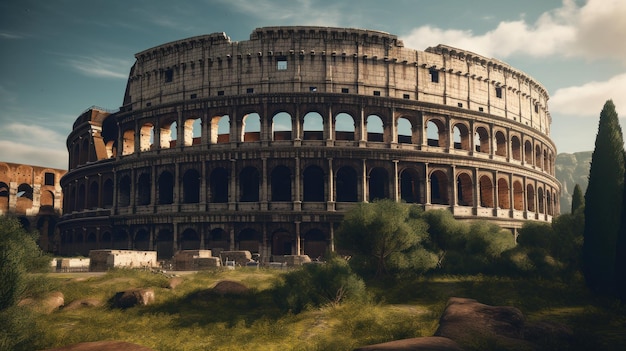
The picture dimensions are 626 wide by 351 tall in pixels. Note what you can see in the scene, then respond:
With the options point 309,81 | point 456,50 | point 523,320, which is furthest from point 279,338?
point 456,50

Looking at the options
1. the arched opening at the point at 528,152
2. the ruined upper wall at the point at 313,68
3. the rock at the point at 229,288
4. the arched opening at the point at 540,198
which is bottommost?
the rock at the point at 229,288

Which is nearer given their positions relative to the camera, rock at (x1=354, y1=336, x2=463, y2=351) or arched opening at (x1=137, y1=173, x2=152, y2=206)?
rock at (x1=354, y1=336, x2=463, y2=351)

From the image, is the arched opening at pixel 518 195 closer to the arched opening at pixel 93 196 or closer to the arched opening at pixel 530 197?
the arched opening at pixel 530 197

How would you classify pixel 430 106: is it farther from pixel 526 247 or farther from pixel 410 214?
pixel 526 247

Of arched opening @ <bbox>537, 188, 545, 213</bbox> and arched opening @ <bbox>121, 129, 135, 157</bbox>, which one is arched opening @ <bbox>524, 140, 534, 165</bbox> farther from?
arched opening @ <bbox>121, 129, 135, 157</bbox>

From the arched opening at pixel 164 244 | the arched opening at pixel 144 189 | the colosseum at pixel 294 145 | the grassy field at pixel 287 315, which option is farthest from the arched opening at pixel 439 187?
the arched opening at pixel 144 189

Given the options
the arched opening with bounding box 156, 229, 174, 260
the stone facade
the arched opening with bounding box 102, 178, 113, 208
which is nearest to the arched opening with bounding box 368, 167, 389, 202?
the arched opening with bounding box 156, 229, 174, 260
